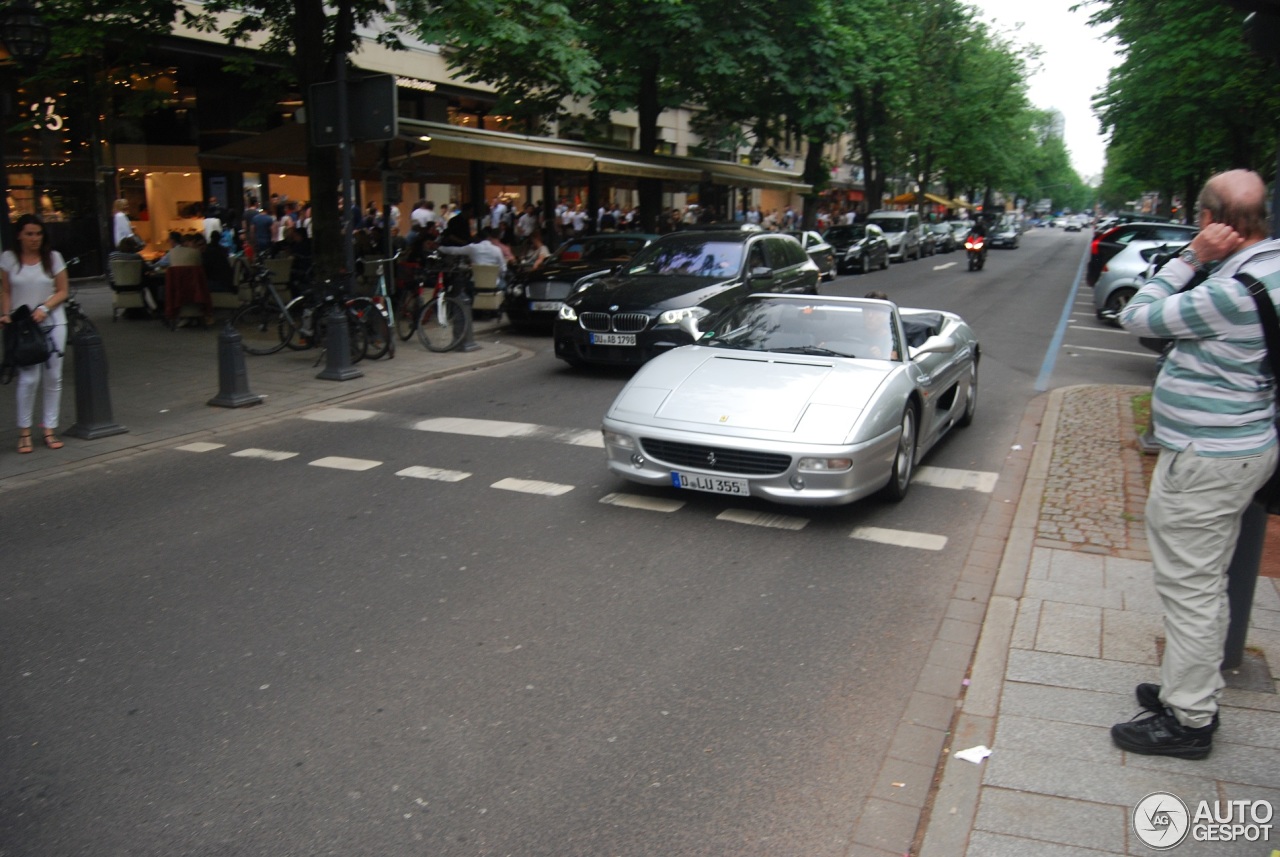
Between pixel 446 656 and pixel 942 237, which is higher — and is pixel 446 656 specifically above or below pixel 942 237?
below

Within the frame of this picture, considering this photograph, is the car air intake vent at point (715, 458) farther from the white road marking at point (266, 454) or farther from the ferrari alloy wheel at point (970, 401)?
the ferrari alloy wheel at point (970, 401)

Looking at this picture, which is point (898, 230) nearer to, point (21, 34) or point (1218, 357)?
point (21, 34)

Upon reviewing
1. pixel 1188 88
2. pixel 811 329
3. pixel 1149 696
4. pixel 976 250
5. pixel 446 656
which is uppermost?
pixel 1188 88

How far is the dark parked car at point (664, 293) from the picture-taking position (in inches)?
482

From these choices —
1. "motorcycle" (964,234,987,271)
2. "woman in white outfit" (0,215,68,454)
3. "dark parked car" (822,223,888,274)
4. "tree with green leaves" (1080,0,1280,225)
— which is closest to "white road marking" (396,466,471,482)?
"woman in white outfit" (0,215,68,454)

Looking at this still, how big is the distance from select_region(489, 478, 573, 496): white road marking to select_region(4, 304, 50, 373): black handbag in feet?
12.8

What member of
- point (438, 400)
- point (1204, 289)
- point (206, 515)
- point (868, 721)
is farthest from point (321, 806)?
point (438, 400)

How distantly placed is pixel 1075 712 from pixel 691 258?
1013 centimetres

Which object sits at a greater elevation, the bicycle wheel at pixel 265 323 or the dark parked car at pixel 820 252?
the dark parked car at pixel 820 252

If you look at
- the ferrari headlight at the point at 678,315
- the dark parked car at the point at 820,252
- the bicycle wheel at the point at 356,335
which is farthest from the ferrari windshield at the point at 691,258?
the dark parked car at the point at 820,252

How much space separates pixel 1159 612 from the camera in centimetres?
529

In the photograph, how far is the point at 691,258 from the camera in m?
13.7

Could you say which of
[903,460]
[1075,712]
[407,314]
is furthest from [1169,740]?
[407,314]

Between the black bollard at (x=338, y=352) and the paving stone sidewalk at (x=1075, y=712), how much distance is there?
26.1ft
